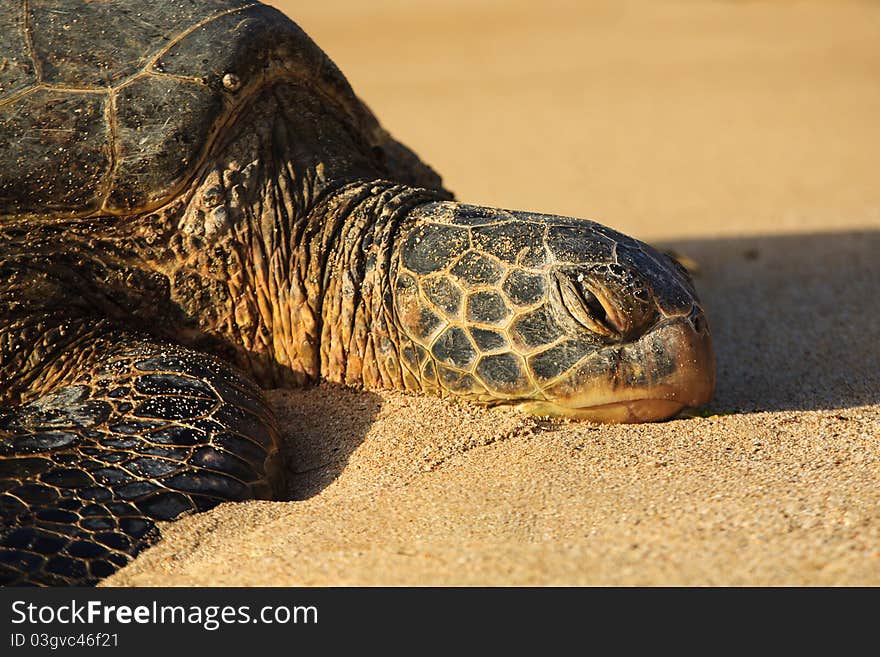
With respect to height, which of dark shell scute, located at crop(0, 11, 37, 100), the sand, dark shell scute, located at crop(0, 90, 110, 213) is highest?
dark shell scute, located at crop(0, 11, 37, 100)

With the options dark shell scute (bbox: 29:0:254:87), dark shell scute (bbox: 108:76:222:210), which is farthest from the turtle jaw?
dark shell scute (bbox: 29:0:254:87)

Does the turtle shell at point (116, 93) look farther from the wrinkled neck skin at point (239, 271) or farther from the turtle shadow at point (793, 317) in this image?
the turtle shadow at point (793, 317)

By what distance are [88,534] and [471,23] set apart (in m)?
13.9

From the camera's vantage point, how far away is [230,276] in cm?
305

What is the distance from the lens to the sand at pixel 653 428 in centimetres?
192

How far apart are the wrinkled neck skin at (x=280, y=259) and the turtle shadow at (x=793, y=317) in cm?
124

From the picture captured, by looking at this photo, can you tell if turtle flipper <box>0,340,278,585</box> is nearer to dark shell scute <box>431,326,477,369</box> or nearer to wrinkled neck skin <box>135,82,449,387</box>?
wrinkled neck skin <box>135,82,449,387</box>

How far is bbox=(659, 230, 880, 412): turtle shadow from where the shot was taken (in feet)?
10.9

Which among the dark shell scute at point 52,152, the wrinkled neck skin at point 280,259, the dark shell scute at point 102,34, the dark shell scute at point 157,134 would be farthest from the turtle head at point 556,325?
the dark shell scute at point 102,34

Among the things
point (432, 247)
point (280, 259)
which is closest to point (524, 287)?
point (432, 247)

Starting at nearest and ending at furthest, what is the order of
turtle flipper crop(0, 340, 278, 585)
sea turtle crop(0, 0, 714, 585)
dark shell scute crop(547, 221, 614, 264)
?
turtle flipper crop(0, 340, 278, 585), sea turtle crop(0, 0, 714, 585), dark shell scute crop(547, 221, 614, 264)

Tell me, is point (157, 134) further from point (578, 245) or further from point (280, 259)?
point (578, 245)

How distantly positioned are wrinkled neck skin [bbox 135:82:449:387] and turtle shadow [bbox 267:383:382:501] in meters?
0.07
